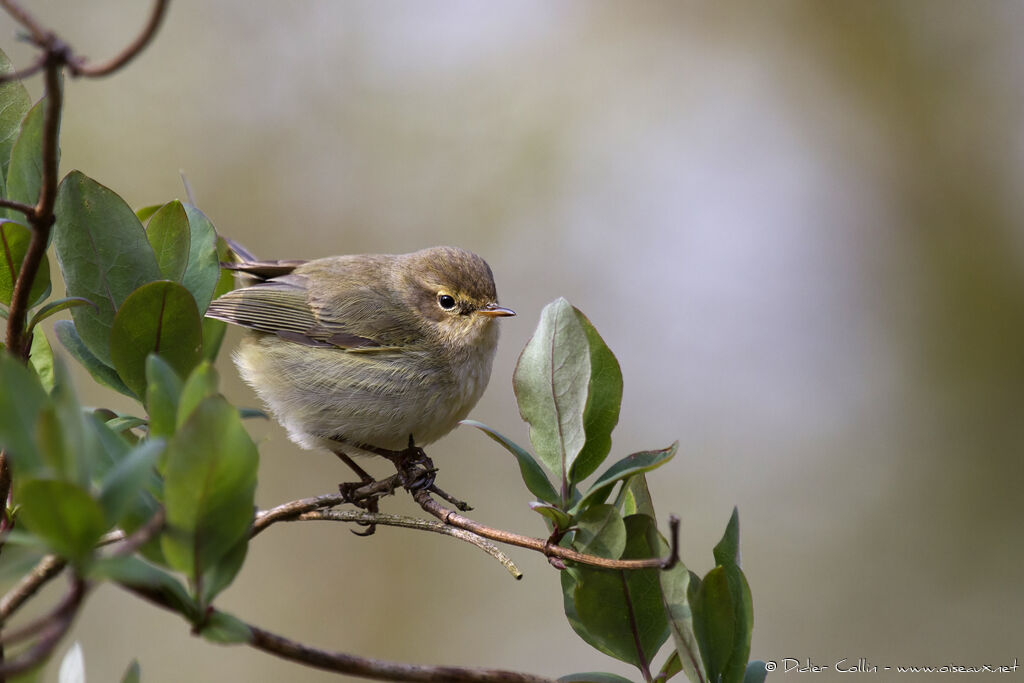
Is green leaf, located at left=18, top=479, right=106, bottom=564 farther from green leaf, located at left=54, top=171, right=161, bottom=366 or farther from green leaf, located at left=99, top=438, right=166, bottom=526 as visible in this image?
green leaf, located at left=54, top=171, right=161, bottom=366

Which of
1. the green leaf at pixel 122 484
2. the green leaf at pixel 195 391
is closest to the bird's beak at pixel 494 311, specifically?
the green leaf at pixel 195 391

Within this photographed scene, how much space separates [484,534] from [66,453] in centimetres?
57

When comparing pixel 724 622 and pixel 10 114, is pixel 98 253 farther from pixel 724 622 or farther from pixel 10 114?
pixel 724 622

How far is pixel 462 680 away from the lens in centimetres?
94

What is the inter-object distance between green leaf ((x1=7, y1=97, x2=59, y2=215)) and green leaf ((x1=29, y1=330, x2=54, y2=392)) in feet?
1.06

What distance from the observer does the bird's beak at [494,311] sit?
3.35 metres

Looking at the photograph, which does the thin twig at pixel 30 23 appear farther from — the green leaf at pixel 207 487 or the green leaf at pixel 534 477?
the green leaf at pixel 534 477

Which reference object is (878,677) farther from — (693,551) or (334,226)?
(334,226)

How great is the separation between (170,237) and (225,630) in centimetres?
76

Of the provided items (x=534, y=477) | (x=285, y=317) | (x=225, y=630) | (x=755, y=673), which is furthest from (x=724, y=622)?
(x=285, y=317)

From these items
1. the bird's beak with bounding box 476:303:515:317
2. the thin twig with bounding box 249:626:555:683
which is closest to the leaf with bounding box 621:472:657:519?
the thin twig with bounding box 249:626:555:683

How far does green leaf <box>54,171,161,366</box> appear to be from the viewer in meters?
1.29

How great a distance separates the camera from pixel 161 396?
0.94 metres

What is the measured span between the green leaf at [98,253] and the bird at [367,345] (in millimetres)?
1388
